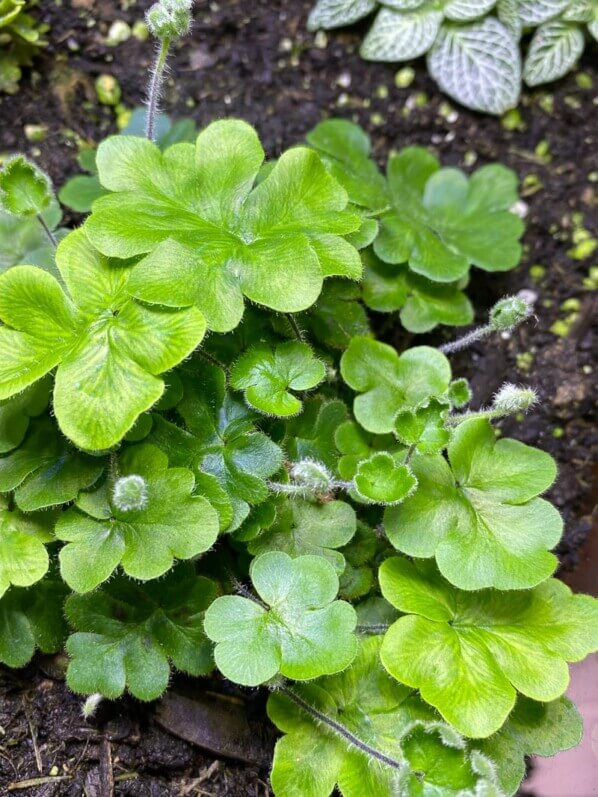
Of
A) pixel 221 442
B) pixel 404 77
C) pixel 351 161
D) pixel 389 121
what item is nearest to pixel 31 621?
pixel 221 442

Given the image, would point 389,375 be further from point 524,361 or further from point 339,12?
point 339,12

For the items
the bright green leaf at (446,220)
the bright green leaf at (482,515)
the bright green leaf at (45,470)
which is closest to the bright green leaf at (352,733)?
the bright green leaf at (482,515)

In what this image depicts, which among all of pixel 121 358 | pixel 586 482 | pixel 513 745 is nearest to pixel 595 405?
pixel 586 482

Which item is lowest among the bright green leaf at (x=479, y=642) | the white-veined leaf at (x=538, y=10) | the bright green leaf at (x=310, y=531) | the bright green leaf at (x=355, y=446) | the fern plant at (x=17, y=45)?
the bright green leaf at (x=479, y=642)

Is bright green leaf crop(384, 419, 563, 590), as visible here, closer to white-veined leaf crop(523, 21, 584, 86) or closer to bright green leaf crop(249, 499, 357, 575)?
bright green leaf crop(249, 499, 357, 575)

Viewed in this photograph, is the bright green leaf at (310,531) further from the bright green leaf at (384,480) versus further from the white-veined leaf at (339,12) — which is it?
the white-veined leaf at (339,12)

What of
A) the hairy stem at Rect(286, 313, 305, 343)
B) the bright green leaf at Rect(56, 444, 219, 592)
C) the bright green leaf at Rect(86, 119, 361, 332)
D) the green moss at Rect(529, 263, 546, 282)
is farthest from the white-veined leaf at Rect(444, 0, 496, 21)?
the bright green leaf at Rect(56, 444, 219, 592)
